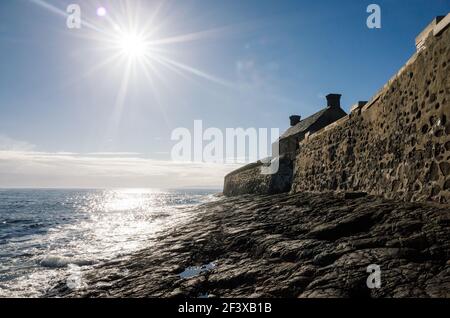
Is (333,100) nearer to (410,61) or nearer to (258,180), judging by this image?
(258,180)

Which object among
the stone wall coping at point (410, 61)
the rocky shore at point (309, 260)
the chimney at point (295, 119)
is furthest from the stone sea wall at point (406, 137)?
the chimney at point (295, 119)

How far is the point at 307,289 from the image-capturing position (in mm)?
4918

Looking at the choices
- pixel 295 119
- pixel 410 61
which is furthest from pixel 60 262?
pixel 295 119

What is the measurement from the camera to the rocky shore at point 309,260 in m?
4.62

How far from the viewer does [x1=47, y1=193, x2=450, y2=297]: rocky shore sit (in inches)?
182

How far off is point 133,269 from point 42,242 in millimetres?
12278

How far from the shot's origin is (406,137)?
27.6 ft

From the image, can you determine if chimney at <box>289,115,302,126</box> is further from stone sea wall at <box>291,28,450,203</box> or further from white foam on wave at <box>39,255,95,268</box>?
white foam on wave at <box>39,255,95,268</box>

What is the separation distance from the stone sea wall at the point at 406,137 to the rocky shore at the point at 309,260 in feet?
2.14

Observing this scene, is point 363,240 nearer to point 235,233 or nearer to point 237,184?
point 235,233

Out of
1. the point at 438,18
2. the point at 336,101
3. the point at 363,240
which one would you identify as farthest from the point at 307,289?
the point at 336,101

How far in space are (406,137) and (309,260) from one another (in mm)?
4978

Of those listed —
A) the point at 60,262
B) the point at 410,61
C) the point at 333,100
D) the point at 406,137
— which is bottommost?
the point at 60,262

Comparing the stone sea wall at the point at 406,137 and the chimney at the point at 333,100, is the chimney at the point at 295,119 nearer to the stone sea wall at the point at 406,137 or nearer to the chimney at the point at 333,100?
the chimney at the point at 333,100
